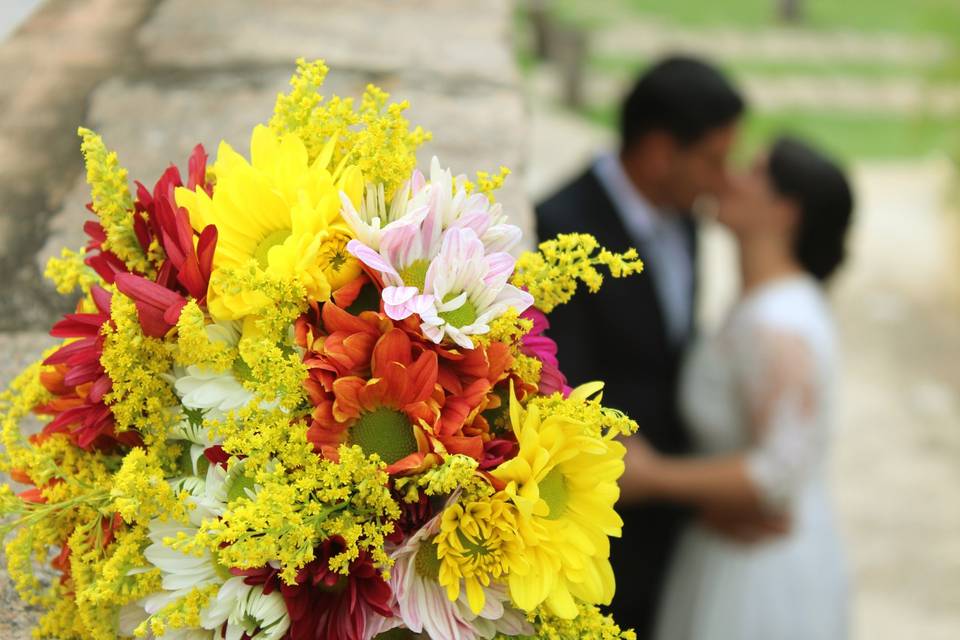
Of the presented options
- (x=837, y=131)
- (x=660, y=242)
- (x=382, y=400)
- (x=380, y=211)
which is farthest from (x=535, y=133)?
(x=382, y=400)

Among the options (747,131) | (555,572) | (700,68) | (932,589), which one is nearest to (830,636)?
(700,68)

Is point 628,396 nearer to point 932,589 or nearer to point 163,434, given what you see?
point 163,434

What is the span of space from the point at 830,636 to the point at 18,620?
297cm

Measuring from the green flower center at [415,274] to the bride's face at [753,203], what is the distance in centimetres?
248

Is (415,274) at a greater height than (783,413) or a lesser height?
greater

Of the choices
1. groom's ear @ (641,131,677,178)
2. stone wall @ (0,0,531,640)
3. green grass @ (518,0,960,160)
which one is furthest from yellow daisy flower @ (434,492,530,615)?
green grass @ (518,0,960,160)

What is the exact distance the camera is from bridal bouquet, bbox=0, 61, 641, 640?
0.78m

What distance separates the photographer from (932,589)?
5.29m

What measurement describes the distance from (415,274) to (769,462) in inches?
90.3

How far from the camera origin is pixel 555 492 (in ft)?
2.76

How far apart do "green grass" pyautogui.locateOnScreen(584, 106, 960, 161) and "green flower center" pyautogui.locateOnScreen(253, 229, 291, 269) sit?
1054cm

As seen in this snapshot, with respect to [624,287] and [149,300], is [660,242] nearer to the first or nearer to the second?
[624,287]

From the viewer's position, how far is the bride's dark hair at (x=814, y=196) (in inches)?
119

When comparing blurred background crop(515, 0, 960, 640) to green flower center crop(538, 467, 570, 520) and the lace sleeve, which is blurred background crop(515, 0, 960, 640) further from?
green flower center crop(538, 467, 570, 520)
